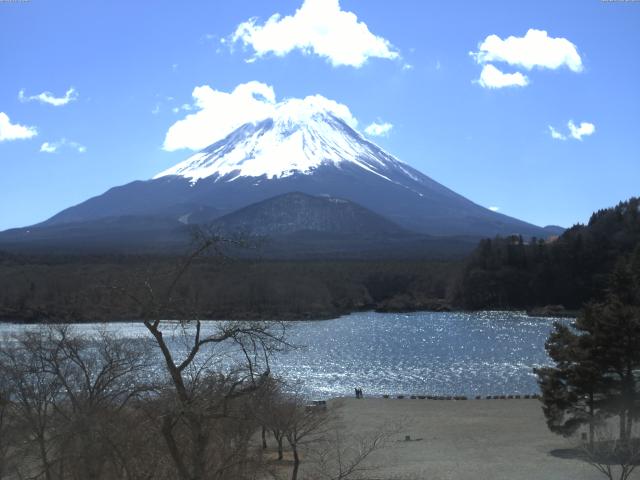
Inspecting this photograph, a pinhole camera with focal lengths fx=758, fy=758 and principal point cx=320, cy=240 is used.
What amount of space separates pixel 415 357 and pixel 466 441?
19796 mm

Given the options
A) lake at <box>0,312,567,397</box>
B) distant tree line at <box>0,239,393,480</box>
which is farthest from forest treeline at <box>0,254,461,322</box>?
distant tree line at <box>0,239,393,480</box>

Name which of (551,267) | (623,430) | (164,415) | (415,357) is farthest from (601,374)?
(551,267)

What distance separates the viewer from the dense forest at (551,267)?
77.9 m

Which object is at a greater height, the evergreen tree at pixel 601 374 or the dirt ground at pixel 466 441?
the evergreen tree at pixel 601 374

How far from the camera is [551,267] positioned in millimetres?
78812

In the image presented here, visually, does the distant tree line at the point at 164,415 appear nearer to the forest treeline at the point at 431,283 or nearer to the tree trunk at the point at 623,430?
the tree trunk at the point at 623,430

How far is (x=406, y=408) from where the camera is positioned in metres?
28.2

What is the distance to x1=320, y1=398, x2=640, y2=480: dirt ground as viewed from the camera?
58.7 feet

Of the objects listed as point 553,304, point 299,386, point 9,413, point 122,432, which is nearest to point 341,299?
point 553,304

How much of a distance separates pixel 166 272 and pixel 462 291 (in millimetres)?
77595

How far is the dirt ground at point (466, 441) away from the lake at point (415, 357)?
364 cm

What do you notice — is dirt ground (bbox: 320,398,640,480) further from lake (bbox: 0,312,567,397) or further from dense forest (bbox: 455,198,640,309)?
dense forest (bbox: 455,198,640,309)

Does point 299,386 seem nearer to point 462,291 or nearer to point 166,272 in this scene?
point 166,272

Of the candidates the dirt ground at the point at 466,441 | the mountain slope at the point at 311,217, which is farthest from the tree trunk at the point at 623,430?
the mountain slope at the point at 311,217
